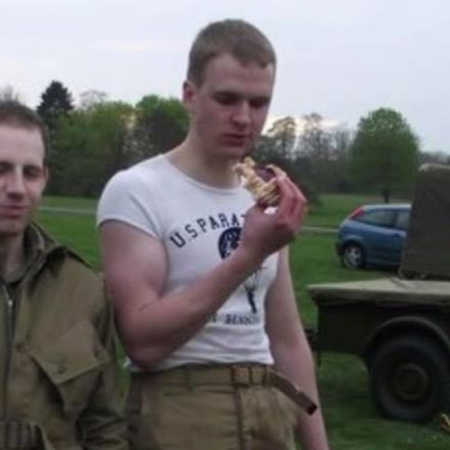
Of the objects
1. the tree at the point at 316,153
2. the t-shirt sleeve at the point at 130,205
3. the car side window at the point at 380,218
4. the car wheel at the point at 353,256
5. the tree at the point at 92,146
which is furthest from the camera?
the tree at the point at 92,146

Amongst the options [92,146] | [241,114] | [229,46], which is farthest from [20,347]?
[92,146]

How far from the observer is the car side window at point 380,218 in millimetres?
26266

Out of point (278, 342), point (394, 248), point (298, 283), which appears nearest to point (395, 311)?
point (278, 342)

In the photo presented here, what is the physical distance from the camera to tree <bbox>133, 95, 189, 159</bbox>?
216 feet

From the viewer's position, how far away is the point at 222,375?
281 centimetres

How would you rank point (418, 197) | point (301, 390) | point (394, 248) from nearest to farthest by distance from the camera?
1. point (301, 390)
2. point (418, 197)
3. point (394, 248)

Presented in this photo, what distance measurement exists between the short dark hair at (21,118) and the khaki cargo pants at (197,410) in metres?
0.58

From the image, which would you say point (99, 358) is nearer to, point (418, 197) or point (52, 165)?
point (52, 165)

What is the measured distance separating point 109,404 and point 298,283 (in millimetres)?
20327

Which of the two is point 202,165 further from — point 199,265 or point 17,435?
point 17,435

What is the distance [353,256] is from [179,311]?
25076 millimetres

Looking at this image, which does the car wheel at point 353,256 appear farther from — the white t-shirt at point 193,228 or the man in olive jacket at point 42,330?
the man in olive jacket at point 42,330

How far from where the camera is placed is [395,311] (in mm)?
9867

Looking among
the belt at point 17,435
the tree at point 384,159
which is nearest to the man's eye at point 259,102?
the belt at point 17,435
